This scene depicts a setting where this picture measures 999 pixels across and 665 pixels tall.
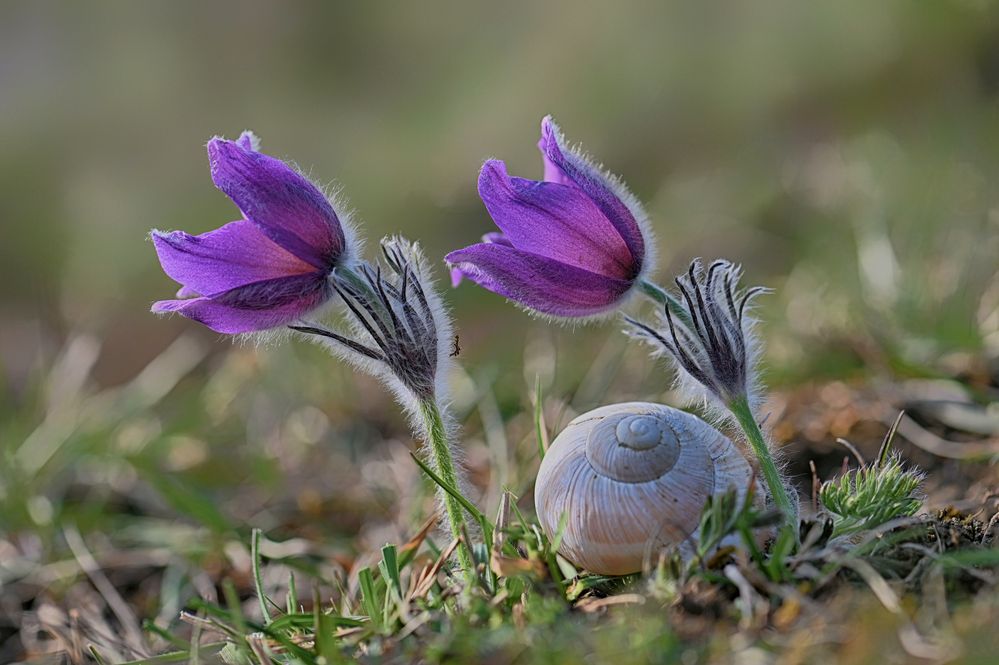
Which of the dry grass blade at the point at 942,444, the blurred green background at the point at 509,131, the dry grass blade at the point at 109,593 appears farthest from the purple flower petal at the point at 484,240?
the blurred green background at the point at 509,131

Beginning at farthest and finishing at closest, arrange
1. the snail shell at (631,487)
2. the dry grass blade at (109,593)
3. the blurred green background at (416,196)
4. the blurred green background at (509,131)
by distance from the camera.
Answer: the blurred green background at (509,131), the blurred green background at (416,196), the dry grass blade at (109,593), the snail shell at (631,487)

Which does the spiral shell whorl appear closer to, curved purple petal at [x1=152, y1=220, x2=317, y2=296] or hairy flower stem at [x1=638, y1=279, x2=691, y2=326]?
hairy flower stem at [x1=638, y1=279, x2=691, y2=326]


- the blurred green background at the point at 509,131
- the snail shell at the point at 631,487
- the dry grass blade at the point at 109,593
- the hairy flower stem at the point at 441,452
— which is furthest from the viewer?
the blurred green background at the point at 509,131

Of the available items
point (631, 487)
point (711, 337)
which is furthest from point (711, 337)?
point (631, 487)

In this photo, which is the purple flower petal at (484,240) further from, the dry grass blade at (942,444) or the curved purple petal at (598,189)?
the dry grass blade at (942,444)

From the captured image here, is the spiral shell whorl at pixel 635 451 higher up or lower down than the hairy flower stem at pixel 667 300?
lower down

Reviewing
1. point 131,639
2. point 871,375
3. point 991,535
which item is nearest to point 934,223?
point 871,375

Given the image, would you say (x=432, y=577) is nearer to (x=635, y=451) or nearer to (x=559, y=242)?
(x=635, y=451)
